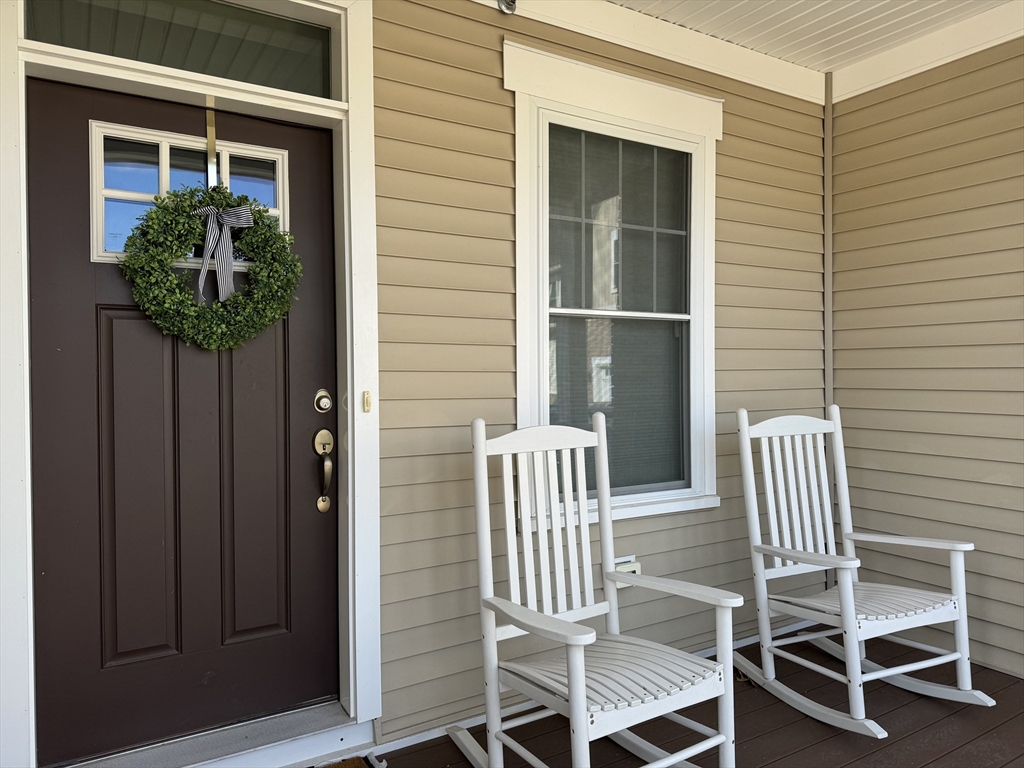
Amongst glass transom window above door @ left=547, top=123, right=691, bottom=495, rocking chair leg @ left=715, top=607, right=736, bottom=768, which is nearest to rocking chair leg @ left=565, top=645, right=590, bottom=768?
rocking chair leg @ left=715, top=607, right=736, bottom=768

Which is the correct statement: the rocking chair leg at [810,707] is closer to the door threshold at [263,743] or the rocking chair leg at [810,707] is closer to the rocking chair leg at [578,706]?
the rocking chair leg at [578,706]

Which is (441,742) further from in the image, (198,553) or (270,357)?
(270,357)

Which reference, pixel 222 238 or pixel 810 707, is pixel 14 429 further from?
pixel 810 707

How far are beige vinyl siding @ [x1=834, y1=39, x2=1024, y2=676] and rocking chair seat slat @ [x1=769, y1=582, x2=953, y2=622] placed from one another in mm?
561

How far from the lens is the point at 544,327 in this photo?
2.66 metres

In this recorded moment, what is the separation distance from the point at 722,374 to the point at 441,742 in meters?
1.93

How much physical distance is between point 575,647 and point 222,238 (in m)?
1.55

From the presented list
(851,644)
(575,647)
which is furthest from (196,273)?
(851,644)

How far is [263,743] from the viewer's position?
214cm

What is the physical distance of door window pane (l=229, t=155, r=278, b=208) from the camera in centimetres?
222

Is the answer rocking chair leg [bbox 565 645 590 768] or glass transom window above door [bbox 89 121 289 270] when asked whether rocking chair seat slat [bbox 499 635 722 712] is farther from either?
glass transom window above door [bbox 89 121 289 270]

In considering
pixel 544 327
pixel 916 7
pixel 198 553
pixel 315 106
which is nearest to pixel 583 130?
pixel 544 327

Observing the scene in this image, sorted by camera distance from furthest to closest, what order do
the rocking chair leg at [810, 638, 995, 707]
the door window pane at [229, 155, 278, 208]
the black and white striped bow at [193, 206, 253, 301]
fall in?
the rocking chair leg at [810, 638, 995, 707] → the door window pane at [229, 155, 278, 208] → the black and white striped bow at [193, 206, 253, 301]

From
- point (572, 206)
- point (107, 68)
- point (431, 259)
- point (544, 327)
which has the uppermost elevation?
point (107, 68)
